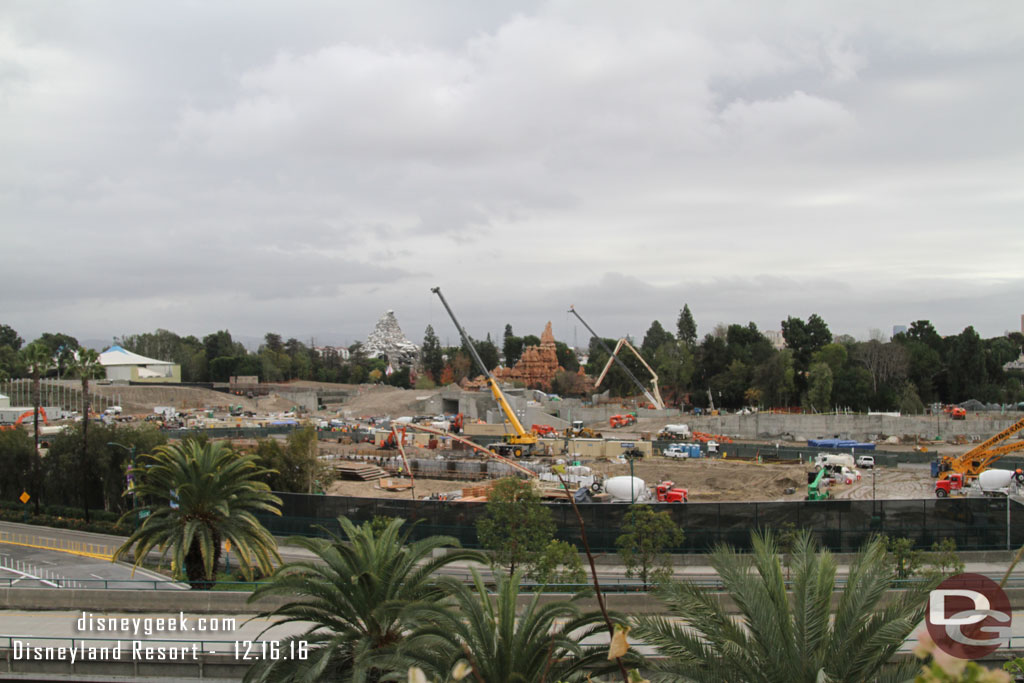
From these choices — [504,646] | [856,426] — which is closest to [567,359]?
[856,426]

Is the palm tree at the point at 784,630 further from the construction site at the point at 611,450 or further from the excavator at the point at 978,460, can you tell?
the excavator at the point at 978,460

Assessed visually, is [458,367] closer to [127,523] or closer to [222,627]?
[127,523]

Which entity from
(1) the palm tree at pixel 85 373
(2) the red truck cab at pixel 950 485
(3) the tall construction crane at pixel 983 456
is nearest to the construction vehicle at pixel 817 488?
(2) the red truck cab at pixel 950 485

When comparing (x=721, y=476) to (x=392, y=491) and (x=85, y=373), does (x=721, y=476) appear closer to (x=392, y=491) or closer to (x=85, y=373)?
(x=392, y=491)

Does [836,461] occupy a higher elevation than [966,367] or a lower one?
lower

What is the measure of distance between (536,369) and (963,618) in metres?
138

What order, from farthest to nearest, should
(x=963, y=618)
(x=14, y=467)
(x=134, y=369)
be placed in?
(x=134, y=369)
(x=14, y=467)
(x=963, y=618)

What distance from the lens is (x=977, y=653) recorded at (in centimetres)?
1681

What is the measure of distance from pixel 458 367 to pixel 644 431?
8361 cm

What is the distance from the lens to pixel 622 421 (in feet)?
350

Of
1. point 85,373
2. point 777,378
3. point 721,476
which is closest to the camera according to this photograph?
point 85,373

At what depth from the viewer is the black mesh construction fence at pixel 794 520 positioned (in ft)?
114

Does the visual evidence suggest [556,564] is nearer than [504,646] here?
No

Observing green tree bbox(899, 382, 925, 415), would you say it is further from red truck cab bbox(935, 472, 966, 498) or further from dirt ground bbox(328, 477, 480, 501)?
dirt ground bbox(328, 477, 480, 501)
